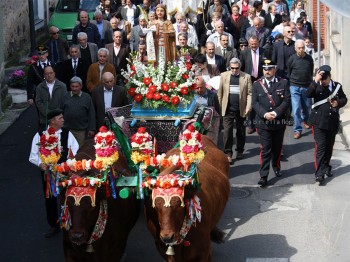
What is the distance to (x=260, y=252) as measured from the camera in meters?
11.7

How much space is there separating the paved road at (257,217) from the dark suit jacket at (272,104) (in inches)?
40.5

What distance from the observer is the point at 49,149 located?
33.9 feet

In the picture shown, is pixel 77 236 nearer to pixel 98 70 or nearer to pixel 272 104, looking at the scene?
pixel 272 104

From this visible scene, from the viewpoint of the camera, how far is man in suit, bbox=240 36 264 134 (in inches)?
714

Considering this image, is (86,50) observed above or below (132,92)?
above

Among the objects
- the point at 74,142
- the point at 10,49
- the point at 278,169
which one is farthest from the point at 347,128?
the point at 10,49

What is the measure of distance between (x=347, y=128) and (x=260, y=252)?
260 inches

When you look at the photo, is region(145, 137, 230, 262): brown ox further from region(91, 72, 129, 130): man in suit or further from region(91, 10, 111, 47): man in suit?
region(91, 10, 111, 47): man in suit

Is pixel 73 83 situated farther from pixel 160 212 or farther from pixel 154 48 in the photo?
pixel 160 212

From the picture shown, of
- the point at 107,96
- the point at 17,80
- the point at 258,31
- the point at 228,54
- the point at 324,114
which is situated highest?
the point at 258,31

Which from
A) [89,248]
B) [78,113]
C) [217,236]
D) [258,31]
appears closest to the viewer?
[89,248]

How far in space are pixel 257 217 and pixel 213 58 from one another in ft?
17.7

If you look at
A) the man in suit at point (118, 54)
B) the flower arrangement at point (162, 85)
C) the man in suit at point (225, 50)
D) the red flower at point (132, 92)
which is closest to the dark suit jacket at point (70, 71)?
the man in suit at point (118, 54)

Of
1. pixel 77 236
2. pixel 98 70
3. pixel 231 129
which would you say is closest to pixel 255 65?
pixel 231 129
